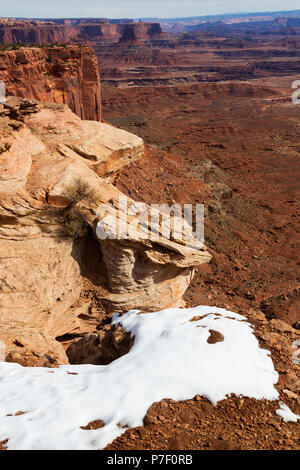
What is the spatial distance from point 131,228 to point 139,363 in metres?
4.22

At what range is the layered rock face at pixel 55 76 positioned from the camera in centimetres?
2381

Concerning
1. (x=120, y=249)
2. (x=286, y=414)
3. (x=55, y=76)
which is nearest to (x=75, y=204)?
(x=120, y=249)

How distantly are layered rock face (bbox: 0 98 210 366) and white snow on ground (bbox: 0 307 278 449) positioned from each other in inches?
66.6

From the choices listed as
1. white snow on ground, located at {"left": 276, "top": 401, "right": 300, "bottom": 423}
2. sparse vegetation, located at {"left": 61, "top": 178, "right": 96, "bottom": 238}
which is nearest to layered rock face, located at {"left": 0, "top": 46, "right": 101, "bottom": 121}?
sparse vegetation, located at {"left": 61, "top": 178, "right": 96, "bottom": 238}

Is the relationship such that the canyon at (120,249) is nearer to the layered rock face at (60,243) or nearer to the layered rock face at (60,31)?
the layered rock face at (60,243)

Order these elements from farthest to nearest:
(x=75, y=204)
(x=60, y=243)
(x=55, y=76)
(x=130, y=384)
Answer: (x=55, y=76), (x=60, y=243), (x=75, y=204), (x=130, y=384)

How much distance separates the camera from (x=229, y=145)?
4369 cm

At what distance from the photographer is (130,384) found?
6781mm

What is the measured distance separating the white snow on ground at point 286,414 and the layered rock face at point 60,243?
16.7ft

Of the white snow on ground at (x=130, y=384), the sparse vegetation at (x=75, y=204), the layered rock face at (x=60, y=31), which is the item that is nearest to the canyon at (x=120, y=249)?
the sparse vegetation at (x=75, y=204)

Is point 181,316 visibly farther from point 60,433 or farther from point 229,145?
point 229,145

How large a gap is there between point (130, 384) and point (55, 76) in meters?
25.9

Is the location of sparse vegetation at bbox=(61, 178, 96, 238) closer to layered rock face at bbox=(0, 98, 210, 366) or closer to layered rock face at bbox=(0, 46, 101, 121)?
layered rock face at bbox=(0, 98, 210, 366)

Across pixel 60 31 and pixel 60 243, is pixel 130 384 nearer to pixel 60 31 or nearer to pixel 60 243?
pixel 60 243
